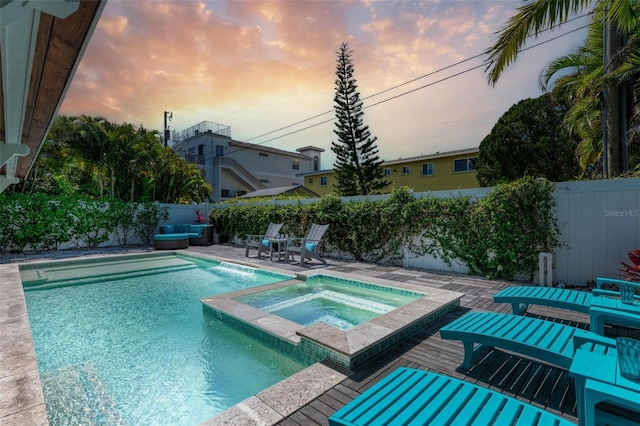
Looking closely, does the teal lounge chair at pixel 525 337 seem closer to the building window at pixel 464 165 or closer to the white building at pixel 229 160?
the building window at pixel 464 165

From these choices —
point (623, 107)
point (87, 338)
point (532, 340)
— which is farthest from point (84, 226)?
point (623, 107)

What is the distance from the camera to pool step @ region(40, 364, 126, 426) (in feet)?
7.58

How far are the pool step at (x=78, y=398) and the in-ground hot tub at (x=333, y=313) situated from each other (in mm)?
1479

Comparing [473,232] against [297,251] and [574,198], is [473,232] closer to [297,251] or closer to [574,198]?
[574,198]

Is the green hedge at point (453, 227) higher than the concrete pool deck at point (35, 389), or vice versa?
the green hedge at point (453, 227)

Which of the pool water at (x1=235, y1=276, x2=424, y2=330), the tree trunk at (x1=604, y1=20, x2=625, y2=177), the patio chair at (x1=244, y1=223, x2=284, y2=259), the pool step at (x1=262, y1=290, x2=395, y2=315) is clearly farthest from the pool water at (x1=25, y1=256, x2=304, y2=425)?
the tree trunk at (x1=604, y1=20, x2=625, y2=177)

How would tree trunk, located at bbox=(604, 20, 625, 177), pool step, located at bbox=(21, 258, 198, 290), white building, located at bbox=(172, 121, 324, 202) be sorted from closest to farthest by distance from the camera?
tree trunk, located at bbox=(604, 20, 625, 177) < pool step, located at bbox=(21, 258, 198, 290) < white building, located at bbox=(172, 121, 324, 202)

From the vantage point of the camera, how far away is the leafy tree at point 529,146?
44.1 feet

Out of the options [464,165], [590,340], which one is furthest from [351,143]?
[590,340]

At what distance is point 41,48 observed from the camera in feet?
4.08

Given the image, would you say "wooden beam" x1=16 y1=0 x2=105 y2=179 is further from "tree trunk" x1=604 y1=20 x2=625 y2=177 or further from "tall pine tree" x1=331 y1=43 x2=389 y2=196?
"tall pine tree" x1=331 y1=43 x2=389 y2=196

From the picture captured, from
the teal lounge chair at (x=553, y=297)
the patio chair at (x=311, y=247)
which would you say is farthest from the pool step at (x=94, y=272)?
the teal lounge chair at (x=553, y=297)

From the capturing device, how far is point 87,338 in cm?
385

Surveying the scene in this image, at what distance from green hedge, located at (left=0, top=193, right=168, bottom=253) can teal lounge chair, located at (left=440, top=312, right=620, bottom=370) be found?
→ 43.3ft
